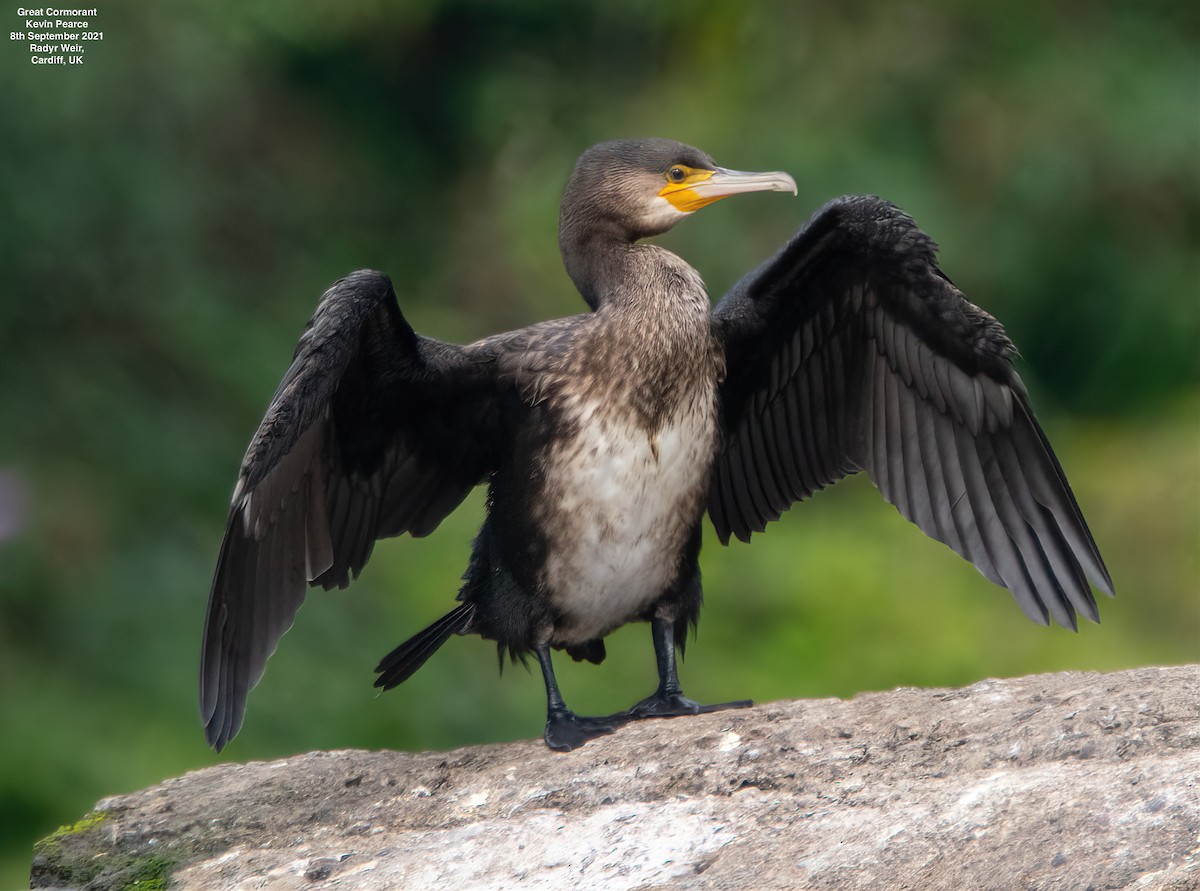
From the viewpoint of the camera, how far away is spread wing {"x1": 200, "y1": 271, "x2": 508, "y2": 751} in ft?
12.7

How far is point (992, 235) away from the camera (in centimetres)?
930

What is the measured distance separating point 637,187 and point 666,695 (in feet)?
4.33

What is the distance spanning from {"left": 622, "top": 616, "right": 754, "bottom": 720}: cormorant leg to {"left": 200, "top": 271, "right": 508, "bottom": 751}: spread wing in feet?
2.05

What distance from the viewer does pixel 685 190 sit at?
15.4ft

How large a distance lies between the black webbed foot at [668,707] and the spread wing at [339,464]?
718 mm

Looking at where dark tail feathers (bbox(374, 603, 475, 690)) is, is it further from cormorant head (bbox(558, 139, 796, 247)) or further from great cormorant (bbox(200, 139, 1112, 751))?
cormorant head (bbox(558, 139, 796, 247))

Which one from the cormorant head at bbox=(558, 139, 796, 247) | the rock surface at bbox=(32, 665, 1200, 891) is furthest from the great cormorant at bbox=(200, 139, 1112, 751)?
the rock surface at bbox=(32, 665, 1200, 891)

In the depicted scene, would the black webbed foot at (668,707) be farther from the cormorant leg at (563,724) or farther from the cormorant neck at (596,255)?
the cormorant neck at (596,255)

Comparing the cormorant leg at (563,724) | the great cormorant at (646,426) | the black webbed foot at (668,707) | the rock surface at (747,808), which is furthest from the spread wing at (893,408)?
the cormorant leg at (563,724)

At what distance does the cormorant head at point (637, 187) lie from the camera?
15.4 ft

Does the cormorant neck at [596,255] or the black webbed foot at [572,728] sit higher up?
the cormorant neck at [596,255]

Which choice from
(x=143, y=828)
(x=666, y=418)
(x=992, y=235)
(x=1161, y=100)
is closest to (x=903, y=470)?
(x=666, y=418)

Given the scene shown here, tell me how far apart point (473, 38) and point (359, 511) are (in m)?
6.51

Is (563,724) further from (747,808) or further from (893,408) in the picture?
(893,408)
